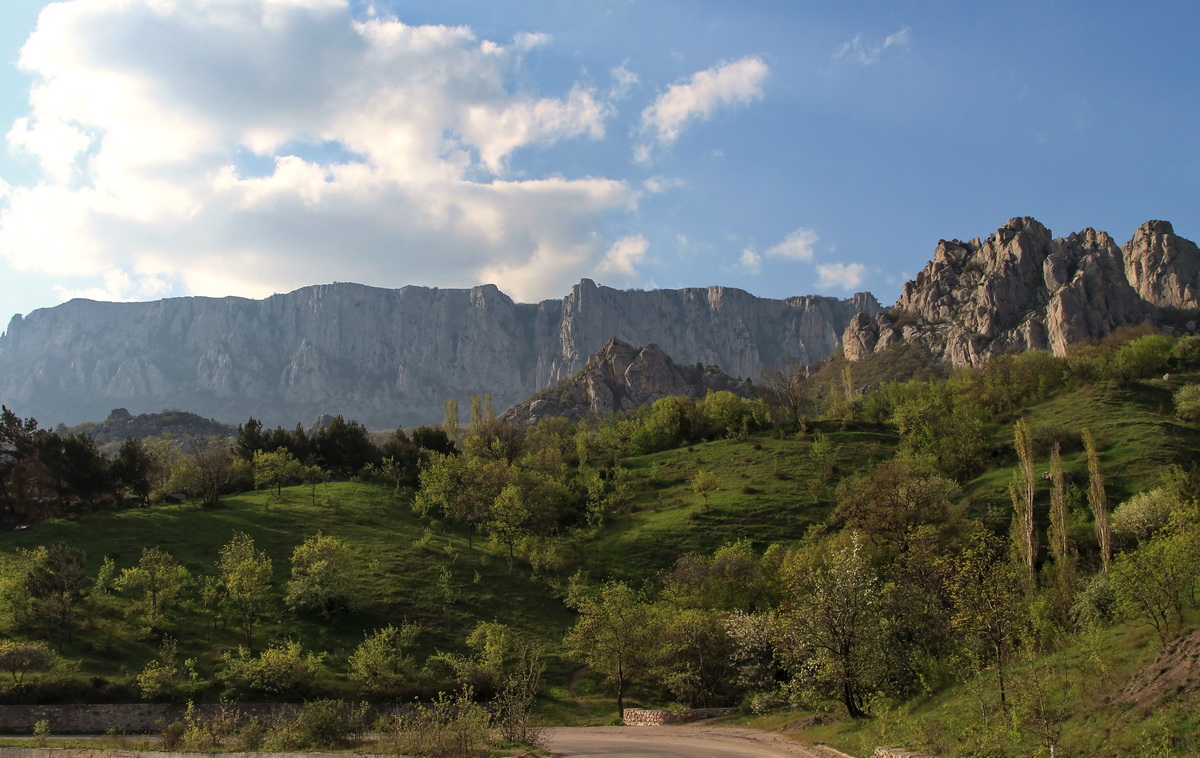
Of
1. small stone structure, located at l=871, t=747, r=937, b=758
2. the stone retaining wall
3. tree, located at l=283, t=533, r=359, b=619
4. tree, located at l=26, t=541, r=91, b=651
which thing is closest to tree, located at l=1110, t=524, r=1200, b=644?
small stone structure, located at l=871, t=747, r=937, b=758

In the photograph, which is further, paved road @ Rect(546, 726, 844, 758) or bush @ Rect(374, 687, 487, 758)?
paved road @ Rect(546, 726, 844, 758)

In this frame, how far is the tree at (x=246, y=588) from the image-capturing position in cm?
4619

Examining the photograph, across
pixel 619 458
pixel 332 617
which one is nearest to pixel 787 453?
pixel 619 458

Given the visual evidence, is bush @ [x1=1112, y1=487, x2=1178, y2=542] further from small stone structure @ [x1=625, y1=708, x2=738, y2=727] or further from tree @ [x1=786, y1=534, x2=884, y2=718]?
small stone structure @ [x1=625, y1=708, x2=738, y2=727]

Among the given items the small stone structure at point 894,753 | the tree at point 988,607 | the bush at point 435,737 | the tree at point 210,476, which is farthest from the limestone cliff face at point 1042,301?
the bush at point 435,737

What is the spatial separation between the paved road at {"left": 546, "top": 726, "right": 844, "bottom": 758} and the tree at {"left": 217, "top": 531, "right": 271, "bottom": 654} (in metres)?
20.7

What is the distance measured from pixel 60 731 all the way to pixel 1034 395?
10197 centimetres

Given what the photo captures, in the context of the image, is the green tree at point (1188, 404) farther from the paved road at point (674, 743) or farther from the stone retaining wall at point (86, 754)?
the stone retaining wall at point (86, 754)

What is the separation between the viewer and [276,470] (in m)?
80.5

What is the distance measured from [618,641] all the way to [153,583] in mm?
28381

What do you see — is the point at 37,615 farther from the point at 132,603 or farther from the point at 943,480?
the point at 943,480

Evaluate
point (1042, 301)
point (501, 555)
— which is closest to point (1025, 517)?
point (501, 555)

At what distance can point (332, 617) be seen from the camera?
164 feet

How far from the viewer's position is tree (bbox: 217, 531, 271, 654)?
4619 centimetres
